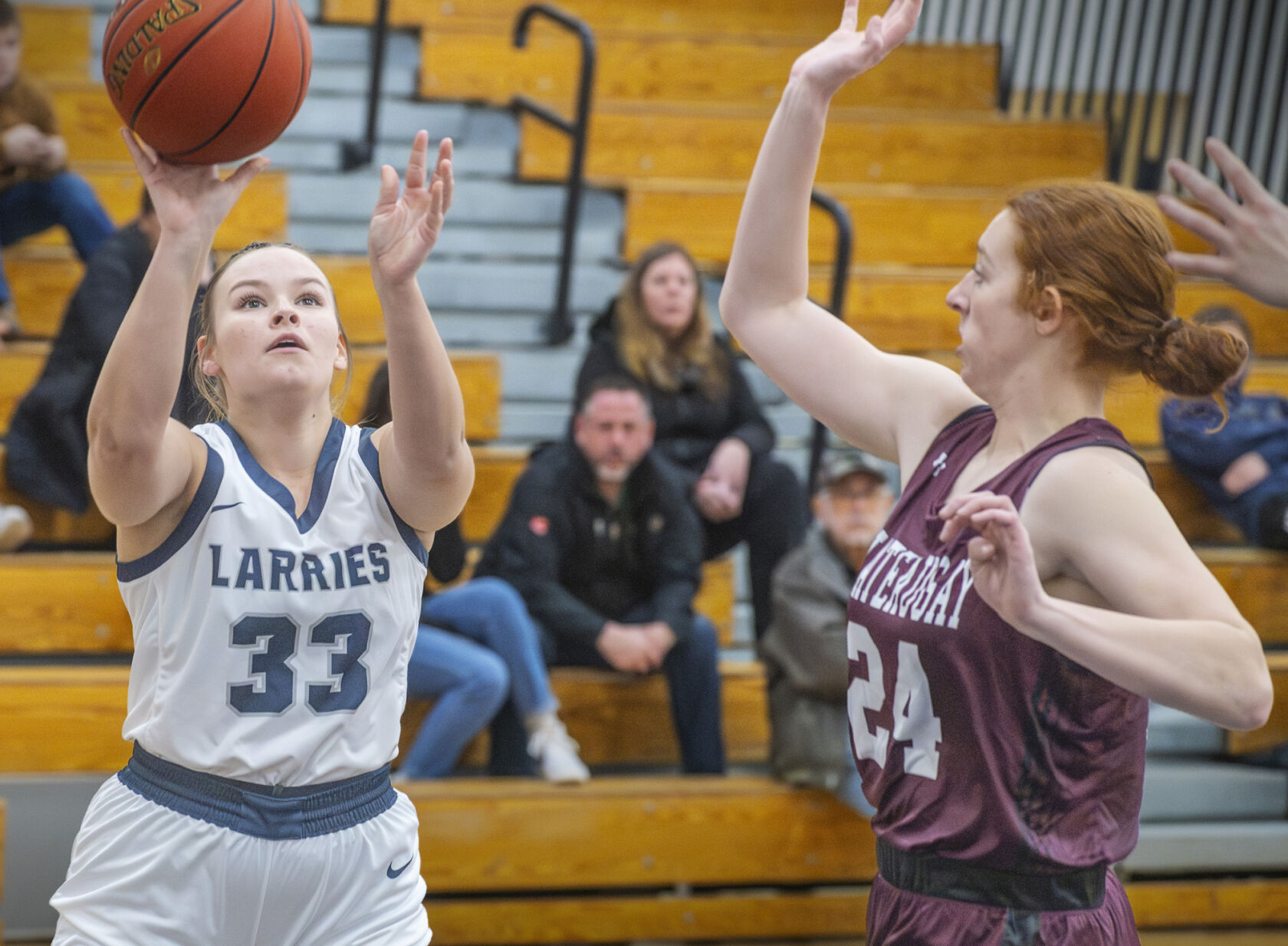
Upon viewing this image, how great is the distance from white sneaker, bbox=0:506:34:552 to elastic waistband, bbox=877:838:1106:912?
9.66 feet

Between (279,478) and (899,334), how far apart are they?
401 centimetres

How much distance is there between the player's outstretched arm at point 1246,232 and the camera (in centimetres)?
213

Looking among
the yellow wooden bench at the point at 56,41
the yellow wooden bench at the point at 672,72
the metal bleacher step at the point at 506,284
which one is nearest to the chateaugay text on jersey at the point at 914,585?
the metal bleacher step at the point at 506,284


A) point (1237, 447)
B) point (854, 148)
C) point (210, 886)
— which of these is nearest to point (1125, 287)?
point (210, 886)

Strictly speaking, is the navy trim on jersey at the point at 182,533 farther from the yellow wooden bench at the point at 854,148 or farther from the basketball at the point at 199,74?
the yellow wooden bench at the point at 854,148

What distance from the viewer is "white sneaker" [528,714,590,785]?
3854 millimetres

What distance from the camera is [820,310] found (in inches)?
85.2

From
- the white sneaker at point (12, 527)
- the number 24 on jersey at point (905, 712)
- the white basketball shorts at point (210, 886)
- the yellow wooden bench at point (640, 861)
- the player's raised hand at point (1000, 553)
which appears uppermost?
the player's raised hand at point (1000, 553)

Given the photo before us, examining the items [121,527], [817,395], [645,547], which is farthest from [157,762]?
[645,547]

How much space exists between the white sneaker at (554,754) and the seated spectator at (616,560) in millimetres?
172

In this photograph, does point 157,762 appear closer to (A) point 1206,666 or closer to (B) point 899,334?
(A) point 1206,666

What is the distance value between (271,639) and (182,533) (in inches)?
6.7

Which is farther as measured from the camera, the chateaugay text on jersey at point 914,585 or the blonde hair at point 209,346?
the blonde hair at point 209,346

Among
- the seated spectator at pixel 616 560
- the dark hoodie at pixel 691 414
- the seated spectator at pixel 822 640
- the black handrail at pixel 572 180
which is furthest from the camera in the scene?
the black handrail at pixel 572 180
